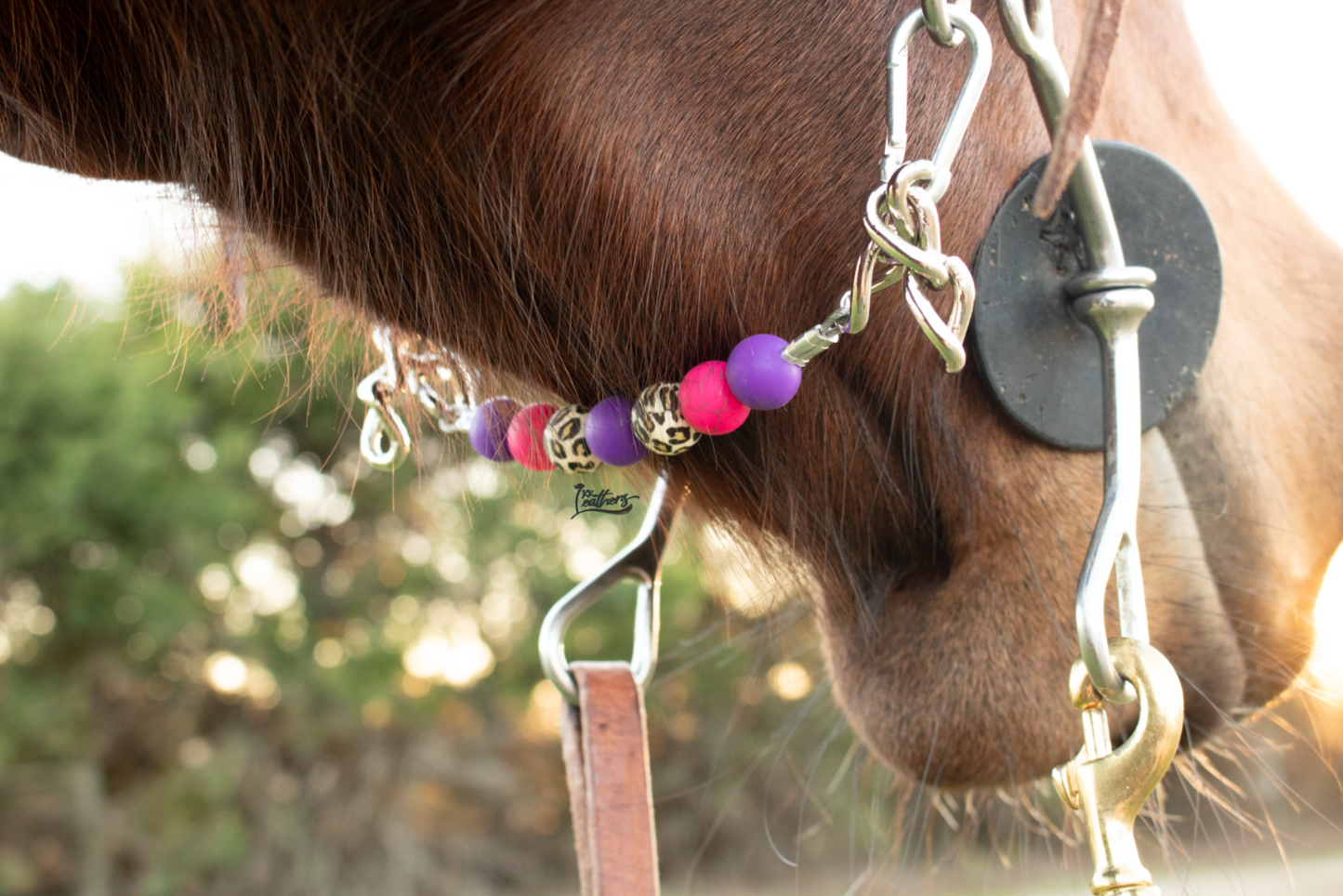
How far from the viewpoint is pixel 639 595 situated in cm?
62

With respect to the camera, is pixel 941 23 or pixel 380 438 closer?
pixel 941 23

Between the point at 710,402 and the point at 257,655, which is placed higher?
the point at 257,655

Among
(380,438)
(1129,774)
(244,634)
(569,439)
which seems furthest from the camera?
(244,634)

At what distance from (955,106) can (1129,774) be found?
29 centimetres

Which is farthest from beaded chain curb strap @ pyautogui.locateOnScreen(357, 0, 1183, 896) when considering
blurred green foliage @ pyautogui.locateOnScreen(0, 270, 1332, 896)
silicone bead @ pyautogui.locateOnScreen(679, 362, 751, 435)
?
blurred green foliage @ pyautogui.locateOnScreen(0, 270, 1332, 896)

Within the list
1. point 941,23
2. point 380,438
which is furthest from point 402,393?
point 941,23

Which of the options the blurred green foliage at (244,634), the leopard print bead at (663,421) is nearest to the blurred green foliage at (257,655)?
the blurred green foliage at (244,634)

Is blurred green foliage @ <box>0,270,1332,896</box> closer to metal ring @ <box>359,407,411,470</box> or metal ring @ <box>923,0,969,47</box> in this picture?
metal ring @ <box>359,407,411,470</box>

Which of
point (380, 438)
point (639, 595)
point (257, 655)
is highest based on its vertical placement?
point (257, 655)

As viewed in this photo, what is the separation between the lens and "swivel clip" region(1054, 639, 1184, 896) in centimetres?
38

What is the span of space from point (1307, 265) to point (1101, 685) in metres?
0.41

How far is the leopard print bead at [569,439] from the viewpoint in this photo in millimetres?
503

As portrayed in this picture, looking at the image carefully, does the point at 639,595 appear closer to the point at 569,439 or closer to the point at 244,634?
the point at 569,439

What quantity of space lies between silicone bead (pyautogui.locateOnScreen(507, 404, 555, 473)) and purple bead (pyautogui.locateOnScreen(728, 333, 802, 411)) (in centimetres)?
13
